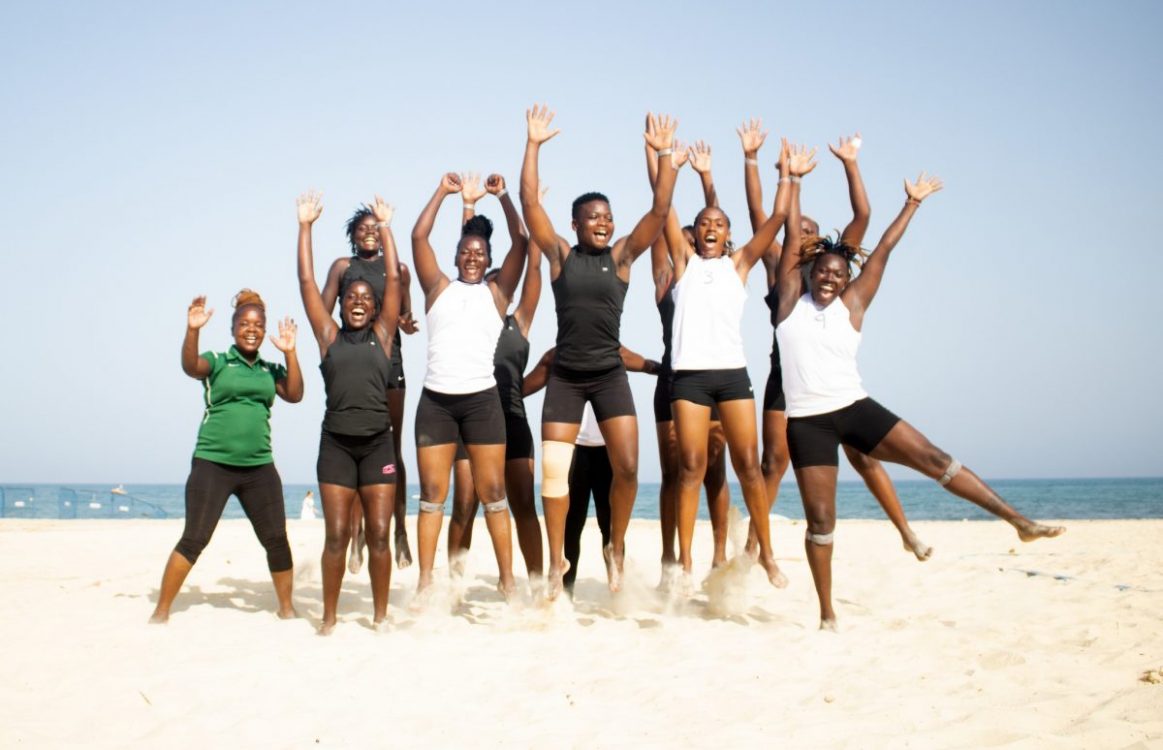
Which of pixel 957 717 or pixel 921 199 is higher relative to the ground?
pixel 921 199

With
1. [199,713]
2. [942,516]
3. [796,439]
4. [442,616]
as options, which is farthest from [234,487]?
[942,516]

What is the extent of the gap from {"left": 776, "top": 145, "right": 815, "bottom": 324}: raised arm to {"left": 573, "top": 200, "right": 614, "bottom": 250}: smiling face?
1.36m

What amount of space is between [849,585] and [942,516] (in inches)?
1607

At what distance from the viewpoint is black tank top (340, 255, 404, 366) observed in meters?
8.02

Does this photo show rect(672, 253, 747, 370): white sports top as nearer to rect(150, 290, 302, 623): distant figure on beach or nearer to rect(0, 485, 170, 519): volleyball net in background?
rect(150, 290, 302, 623): distant figure on beach

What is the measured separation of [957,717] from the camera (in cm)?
427

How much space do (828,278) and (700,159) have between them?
1.70 metres

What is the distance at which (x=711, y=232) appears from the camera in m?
7.12

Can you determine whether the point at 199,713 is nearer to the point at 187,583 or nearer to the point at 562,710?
the point at 562,710

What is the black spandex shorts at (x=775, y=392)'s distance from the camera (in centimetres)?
750

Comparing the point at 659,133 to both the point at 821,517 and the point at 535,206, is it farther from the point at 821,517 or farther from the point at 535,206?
the point at 821,517

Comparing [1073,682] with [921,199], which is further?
[921,199]

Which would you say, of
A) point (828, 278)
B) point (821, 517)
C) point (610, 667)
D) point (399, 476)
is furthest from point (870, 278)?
point (399, 476)

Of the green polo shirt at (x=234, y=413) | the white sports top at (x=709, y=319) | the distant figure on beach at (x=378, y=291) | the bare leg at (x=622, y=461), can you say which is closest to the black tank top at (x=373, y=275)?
the distant figure on beach at (x=378, y=291)
